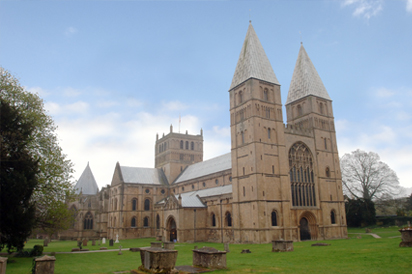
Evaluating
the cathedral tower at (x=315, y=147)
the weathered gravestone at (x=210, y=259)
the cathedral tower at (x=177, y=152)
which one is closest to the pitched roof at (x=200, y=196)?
the cathedral tower at (x=315, y=147)

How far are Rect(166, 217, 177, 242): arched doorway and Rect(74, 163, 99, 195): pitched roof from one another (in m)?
40.0

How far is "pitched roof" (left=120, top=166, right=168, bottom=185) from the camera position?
64.1 meters

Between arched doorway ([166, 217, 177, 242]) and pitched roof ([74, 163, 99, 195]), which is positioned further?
pitched roof ([74, 163, 99, 195])

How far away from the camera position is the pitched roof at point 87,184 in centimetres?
8057

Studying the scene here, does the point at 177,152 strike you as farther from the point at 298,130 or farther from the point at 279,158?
the point at 279,158

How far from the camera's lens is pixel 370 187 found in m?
58.7

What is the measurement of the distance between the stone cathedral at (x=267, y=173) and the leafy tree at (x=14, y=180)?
12.6 meters

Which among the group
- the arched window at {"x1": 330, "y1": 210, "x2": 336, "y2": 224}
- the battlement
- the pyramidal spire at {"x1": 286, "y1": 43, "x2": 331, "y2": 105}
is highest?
the pyramidal spire at {"x1": 286, "y1": 43, "x2": 331, "y2": 105}

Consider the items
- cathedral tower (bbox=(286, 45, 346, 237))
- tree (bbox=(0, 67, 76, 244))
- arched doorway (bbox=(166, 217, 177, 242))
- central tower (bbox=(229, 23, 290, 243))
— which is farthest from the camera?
arched doorway (bbox=(166, 217, 177, 242))

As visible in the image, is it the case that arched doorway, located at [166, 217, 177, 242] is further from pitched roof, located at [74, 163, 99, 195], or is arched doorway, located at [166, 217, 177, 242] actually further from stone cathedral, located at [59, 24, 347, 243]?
pitched roof, located at [74, 163, 99, 195]

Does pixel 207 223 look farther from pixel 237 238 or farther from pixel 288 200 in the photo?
pixel 288 200

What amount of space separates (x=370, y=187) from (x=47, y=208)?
5499 centimetres

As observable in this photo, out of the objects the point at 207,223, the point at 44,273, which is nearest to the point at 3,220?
the point at 44,273

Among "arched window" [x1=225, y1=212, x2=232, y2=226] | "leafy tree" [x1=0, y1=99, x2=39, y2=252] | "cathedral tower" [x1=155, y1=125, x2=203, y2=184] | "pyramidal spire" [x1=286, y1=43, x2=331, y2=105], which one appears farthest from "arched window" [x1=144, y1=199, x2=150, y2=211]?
"leafy tree" [x1=0, y1=99, x2=39, y2=252]
